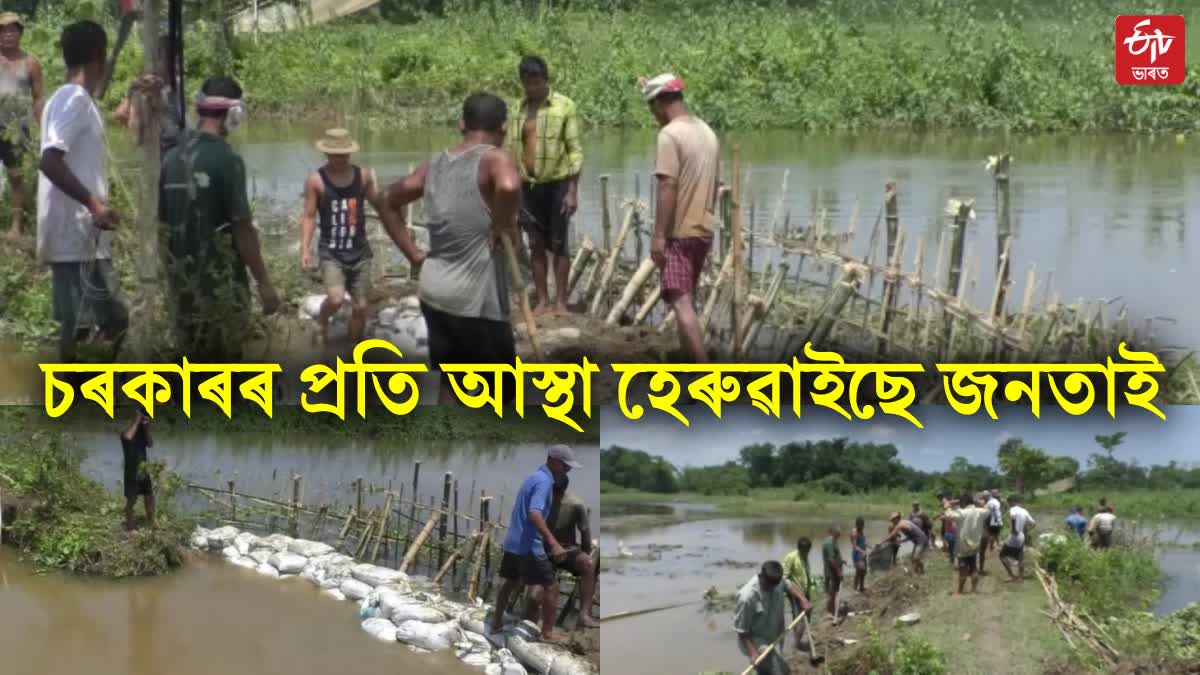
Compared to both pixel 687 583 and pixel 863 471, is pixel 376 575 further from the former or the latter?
pixel 863 471

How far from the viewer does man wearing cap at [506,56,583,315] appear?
7371 mm

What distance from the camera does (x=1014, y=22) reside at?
2039 cm

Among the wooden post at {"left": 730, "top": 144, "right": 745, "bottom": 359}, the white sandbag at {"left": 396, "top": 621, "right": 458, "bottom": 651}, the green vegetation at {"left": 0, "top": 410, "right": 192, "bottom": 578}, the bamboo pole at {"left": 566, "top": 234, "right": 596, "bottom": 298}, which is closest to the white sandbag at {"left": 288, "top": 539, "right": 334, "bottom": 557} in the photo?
the green vegetation at {"left": 0, "top": 410, "right": 192, "bottom": 578}

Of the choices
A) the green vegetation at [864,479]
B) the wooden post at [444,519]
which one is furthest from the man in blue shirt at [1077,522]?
the wooden post at [444,519]

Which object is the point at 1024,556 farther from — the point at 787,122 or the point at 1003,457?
the point at 787,122

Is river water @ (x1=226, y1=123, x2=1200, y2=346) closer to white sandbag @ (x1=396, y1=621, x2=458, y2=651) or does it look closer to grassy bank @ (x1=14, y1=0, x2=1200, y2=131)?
grassy bank @ (x1=14, y1=0, x2=1200, y2=131)

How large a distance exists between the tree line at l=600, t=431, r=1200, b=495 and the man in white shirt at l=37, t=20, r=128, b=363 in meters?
2.54

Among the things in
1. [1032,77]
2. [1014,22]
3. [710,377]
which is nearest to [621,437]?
[710,377]

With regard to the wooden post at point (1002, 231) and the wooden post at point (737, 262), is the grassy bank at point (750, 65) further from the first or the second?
the wooden post at point (737, 262)

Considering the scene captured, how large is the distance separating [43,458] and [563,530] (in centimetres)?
369

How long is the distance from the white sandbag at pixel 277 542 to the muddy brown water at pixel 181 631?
75cm

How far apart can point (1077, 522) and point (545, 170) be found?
105 inches

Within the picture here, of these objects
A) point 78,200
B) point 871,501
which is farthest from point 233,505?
point 871,501

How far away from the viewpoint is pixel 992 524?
247 inches
